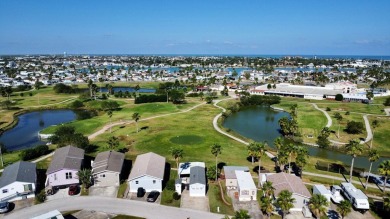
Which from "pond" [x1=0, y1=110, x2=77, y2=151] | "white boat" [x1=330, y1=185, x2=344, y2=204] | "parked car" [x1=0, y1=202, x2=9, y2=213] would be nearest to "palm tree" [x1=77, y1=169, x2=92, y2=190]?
"parked car" [x1=0, y1=202, x2=9, y2=213]

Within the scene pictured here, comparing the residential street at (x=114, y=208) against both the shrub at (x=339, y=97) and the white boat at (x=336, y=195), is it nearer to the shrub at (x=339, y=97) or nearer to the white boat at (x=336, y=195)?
the white boat at (x=336, y=195)

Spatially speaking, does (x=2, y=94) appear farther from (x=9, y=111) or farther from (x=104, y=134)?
(x=104, y=134)

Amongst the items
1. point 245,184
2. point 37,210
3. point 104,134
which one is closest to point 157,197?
point 245,184

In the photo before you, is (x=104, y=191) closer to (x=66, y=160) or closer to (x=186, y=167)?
(x=66, y=160)

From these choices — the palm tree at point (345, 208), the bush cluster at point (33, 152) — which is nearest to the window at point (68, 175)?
the bush cluster at point (33, 152)

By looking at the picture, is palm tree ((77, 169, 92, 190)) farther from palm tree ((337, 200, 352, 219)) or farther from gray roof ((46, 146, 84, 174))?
palm tree ((337, 200, 352, 219))

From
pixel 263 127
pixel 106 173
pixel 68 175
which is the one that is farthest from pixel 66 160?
pixel 263 127
